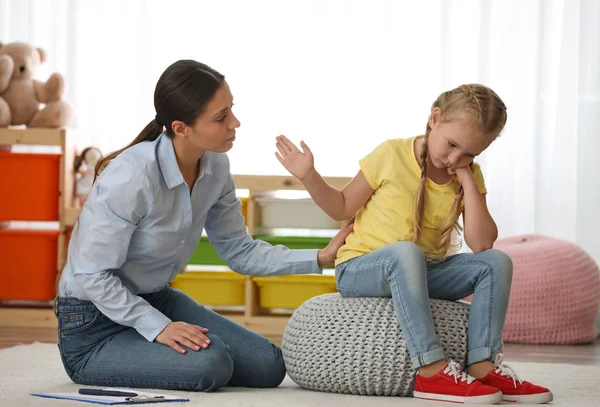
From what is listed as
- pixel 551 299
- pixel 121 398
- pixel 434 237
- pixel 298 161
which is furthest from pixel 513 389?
pixel 551 299

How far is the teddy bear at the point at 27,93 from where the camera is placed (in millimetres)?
3514

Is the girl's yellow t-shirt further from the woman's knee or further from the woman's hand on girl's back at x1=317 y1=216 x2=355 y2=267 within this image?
the woman's knee

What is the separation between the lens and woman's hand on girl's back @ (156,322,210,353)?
6.31ft

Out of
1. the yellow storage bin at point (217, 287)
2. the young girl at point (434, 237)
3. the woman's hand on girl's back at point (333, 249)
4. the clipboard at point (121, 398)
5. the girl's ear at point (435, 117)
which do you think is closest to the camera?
the clipboard at point (121, 398)

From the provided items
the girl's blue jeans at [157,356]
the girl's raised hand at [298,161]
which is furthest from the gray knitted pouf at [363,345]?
the girl's raised hand at [298,161]

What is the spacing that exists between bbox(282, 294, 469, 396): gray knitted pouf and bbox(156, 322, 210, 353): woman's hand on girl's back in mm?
223

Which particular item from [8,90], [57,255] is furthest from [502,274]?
[8,90]

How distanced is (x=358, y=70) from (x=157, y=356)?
2068 millimetres

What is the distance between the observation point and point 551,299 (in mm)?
3242

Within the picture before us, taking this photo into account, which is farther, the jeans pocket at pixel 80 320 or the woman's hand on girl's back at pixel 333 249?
the woman's hand on girl's back at pixel 333 249

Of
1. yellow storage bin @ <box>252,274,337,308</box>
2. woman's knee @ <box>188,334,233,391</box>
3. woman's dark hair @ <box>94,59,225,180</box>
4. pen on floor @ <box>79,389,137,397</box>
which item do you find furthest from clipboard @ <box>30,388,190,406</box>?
yellow storage bin @ <box>252,274,337,308</box>

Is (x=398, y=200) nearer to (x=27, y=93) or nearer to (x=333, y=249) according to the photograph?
(x=333, y=249)

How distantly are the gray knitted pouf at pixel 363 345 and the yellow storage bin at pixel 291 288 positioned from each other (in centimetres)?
131

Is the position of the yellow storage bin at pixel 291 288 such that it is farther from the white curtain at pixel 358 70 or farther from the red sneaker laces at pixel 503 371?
the red sneaker laces at pixel 503 371
